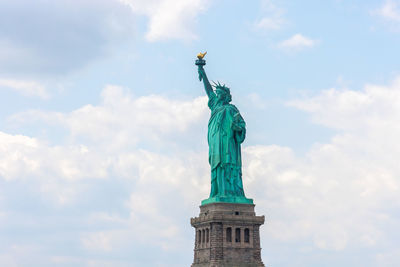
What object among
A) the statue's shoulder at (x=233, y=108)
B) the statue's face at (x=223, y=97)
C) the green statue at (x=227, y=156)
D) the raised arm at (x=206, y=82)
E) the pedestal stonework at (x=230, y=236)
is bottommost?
the pedestal stonework at (x=230, y=236)

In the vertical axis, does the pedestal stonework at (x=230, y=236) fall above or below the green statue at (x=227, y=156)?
below

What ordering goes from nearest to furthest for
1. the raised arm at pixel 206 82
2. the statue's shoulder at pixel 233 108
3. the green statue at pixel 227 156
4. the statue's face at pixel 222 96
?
the green statue at pixel 227 156 < the statue's shoulder at pixel 233 108 < the statue's face at pixel 222 96 < the raised arm at pixel 206 82

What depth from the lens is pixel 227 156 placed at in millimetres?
89438

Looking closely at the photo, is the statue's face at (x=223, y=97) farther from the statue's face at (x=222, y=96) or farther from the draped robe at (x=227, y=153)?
the draped robe at (x=227, y=153)

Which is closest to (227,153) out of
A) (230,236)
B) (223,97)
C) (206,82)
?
(223,97)

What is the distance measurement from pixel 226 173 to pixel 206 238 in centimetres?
699

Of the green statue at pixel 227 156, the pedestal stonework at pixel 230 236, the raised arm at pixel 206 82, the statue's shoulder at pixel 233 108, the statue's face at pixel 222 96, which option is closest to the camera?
the pedestal stonework at pixel 230 236

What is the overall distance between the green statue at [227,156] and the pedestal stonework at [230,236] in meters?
1.27

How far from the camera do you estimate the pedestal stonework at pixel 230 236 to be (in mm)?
87312

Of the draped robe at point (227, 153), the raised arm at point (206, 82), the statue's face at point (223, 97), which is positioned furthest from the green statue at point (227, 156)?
the raised arm at point (206, 82)

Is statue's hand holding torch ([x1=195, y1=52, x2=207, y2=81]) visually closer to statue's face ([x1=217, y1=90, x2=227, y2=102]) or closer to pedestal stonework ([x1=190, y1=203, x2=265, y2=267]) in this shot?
statue's face ([x1=217, y1=90, x2=227, y2=102])

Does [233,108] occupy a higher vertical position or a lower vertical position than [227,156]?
higher

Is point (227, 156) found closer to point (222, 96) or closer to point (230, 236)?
point (222, 96)

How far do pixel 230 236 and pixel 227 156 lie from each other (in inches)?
323
